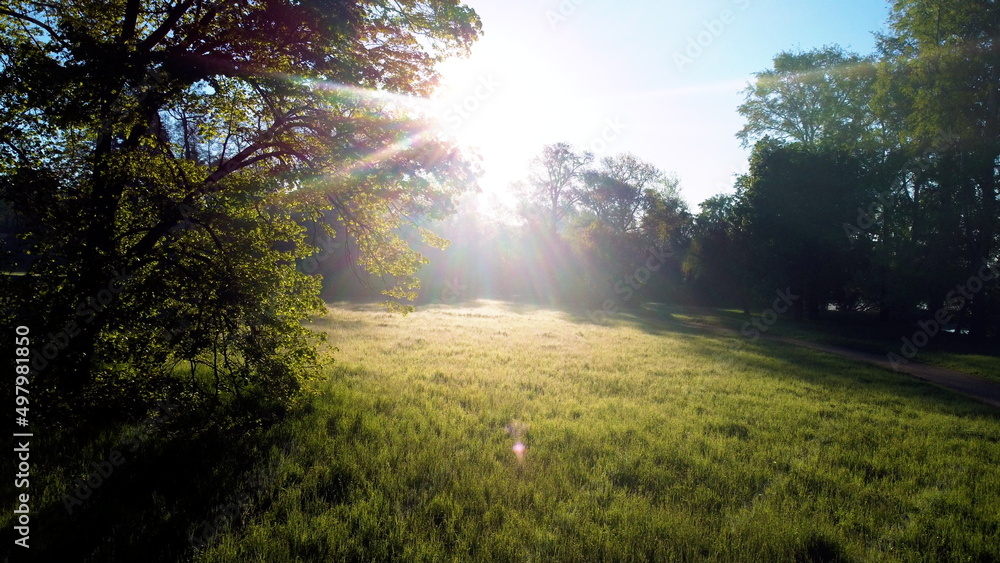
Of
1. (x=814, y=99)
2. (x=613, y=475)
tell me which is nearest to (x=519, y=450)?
(x=613, y=475)

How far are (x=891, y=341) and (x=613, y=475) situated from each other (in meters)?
23.2

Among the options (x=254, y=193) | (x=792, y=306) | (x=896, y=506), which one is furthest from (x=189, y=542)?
(x=792, y=306)

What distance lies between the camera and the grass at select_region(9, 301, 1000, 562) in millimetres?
3471

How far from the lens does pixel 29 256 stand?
4992mm

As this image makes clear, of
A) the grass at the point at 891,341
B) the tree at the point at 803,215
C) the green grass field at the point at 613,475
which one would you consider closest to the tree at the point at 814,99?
the tree at the point at 803,215

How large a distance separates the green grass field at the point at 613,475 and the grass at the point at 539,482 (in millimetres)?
25

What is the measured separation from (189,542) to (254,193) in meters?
A: 3.92

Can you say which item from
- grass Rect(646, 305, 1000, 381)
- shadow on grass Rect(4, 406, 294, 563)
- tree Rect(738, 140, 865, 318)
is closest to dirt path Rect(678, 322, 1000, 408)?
grass Rect(646, 305, 1000, 381)

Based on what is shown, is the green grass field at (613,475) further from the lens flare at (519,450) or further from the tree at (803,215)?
the tree at (803,215)

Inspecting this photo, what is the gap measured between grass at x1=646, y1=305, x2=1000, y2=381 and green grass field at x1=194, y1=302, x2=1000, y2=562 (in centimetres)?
777

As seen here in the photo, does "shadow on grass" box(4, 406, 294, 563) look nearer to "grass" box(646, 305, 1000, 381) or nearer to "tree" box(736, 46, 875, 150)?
"grass" box(646, 305, 1000, 381)

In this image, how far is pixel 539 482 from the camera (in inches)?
179

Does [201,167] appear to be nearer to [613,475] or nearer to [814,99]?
[613,475]

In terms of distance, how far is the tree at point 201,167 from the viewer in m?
4.48
